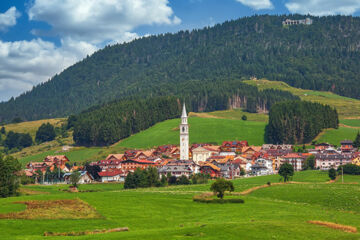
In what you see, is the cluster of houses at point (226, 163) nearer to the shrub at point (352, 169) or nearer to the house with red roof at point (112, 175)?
the house with red roof at point (112, 175)

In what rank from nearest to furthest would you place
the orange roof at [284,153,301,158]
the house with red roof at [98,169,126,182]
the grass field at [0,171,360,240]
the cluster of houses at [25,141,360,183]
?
the grass field at [0,171,360,240], the cluster of houses at [25,141,360,183], the house with red roof at [98,169,126,182], the orange roof at [284,153,301,158]

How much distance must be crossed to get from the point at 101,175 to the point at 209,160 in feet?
141

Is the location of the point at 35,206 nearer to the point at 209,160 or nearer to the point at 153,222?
the point at 153,222

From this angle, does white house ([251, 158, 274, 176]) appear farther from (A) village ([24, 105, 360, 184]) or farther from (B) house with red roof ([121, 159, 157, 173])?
(B) house with red roof ([121, 159, 157, 173])

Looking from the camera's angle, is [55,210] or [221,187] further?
[221,187]

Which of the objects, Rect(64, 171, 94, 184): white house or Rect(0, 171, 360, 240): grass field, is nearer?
Rect(0, 171, 360, 240): grass field

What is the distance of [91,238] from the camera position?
148ft

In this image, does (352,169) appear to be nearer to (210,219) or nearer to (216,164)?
(216,164)

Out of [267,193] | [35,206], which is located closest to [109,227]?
[35,206]

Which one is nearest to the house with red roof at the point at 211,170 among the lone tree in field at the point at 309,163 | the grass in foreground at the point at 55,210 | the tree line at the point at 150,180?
the tree line at the point at 150,180

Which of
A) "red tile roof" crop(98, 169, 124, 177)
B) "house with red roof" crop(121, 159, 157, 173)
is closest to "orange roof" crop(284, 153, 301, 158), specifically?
"house with red roof" crop(121, 159, 157, 173)

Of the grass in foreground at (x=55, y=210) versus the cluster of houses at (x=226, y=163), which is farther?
the cluster of houses at (x=226, y=163)

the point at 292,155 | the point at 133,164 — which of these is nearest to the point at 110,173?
the point at 133,164

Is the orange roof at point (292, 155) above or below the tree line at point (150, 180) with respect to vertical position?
above
